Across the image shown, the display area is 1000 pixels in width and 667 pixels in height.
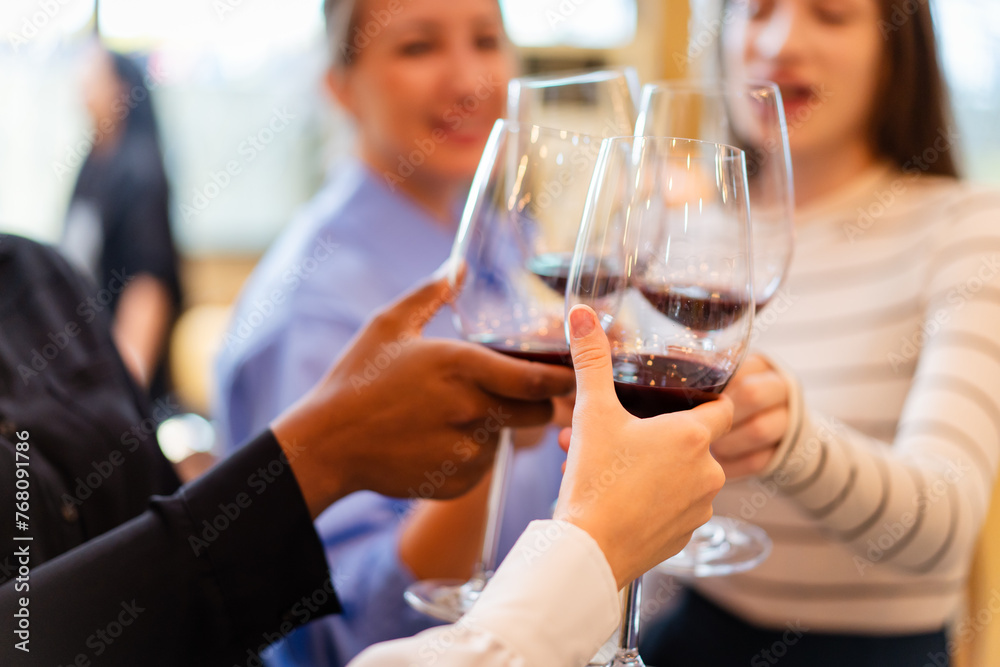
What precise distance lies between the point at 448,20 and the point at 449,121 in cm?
15

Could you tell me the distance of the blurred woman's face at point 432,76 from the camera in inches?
51.6

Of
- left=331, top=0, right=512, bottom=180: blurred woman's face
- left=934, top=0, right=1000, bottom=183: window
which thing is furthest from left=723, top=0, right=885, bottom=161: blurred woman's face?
left=934, top=0, right=1000, bottom=183: window

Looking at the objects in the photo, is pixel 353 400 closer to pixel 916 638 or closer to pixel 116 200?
pixel 916 638

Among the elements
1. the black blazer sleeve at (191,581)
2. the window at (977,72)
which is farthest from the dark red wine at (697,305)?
the window at (977,72)

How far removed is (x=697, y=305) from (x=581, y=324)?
0.40ft

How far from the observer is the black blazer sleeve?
25.0 inches

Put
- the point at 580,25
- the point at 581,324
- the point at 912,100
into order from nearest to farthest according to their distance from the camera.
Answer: the point at 581,324 → the point at 912,100 → the point at 580,25

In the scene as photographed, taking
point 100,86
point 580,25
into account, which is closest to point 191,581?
point 100,86

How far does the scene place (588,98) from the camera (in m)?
0.95

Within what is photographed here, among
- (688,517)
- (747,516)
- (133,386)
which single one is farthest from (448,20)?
(688,517)

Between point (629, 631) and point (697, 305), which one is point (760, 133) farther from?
point (629, 631)

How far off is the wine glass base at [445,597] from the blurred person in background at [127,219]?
5.02 feet

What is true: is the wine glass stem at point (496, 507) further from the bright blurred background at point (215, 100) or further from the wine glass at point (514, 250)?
the bright blurred background at point (215, 100)

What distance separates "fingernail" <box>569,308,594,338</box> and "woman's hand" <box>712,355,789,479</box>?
27 cm
